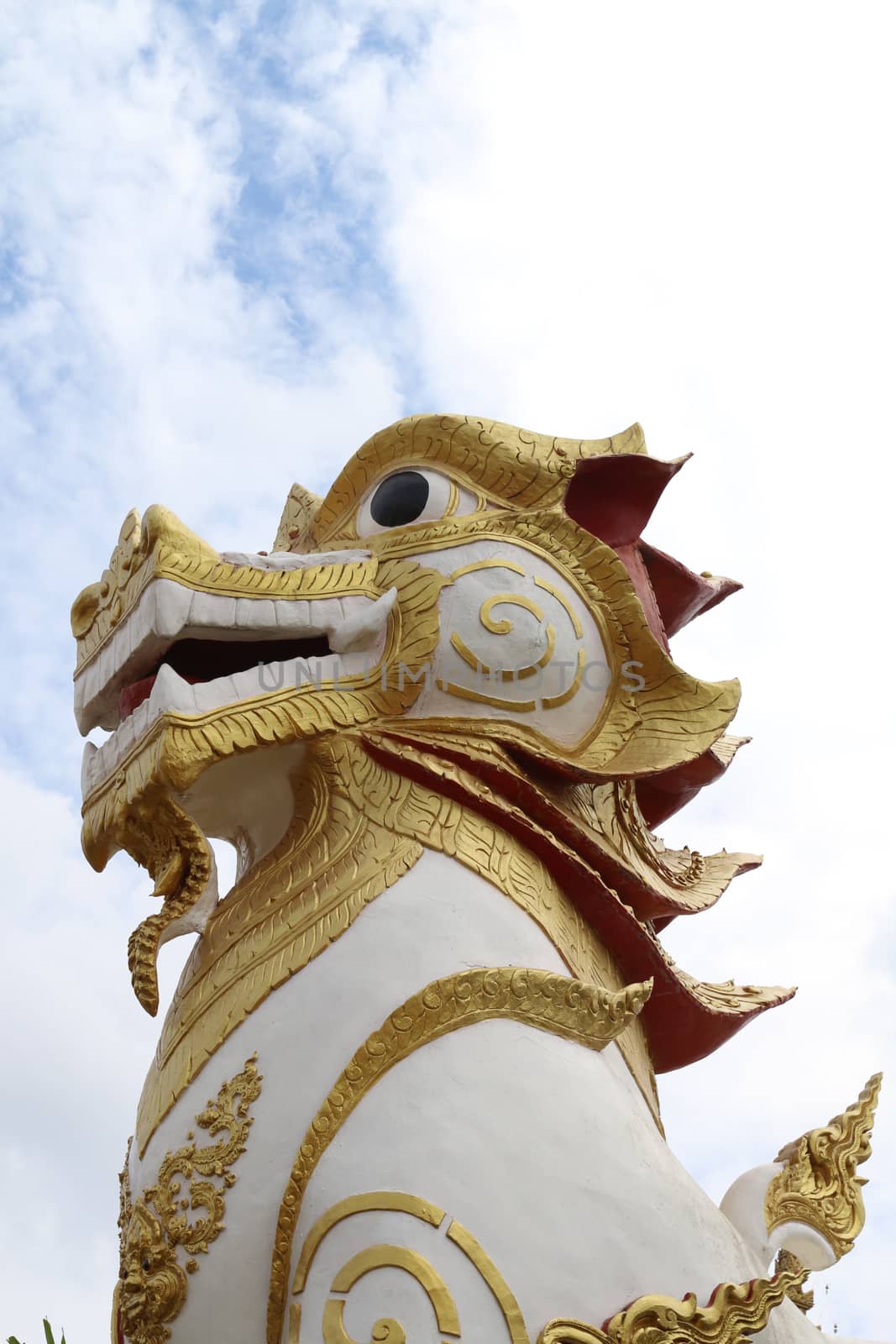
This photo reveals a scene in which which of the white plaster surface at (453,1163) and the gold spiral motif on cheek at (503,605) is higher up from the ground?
the gold spiral motif on cheek at (503,605)

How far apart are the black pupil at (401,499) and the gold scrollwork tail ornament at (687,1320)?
2.86 metres

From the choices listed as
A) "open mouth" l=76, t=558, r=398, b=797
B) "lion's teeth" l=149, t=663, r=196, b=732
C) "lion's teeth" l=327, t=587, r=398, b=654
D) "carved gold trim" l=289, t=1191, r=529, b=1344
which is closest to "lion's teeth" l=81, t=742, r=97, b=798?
"open mouth" l=76, t=558, r=398, b=797

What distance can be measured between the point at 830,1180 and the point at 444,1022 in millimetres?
1510

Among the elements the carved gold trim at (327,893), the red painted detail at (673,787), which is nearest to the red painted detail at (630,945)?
the carved gold trim at (327,893)

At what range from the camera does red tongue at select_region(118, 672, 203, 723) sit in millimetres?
5179

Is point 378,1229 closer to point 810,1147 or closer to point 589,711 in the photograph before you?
point 810,1147

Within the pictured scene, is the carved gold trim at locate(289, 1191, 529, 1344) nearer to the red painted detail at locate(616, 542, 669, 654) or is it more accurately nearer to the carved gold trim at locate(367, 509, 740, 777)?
the carved gold trim at locate(367, 509, 740, 777)

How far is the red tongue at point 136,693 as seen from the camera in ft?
17.0

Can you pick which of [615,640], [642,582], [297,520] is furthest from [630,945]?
[297,520]

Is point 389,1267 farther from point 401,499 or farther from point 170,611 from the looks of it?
point 401,499

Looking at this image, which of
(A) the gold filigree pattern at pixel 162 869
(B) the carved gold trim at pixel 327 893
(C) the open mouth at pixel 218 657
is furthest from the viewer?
(C) the open mouth at pixel 218 657

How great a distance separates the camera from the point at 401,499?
557 cm

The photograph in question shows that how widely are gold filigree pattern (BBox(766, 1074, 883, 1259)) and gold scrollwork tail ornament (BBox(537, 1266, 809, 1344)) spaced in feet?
1.87

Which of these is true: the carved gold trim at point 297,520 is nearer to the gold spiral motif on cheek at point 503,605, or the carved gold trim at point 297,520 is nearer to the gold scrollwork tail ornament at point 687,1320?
the gold spiral motif on cheek at point 503,605
